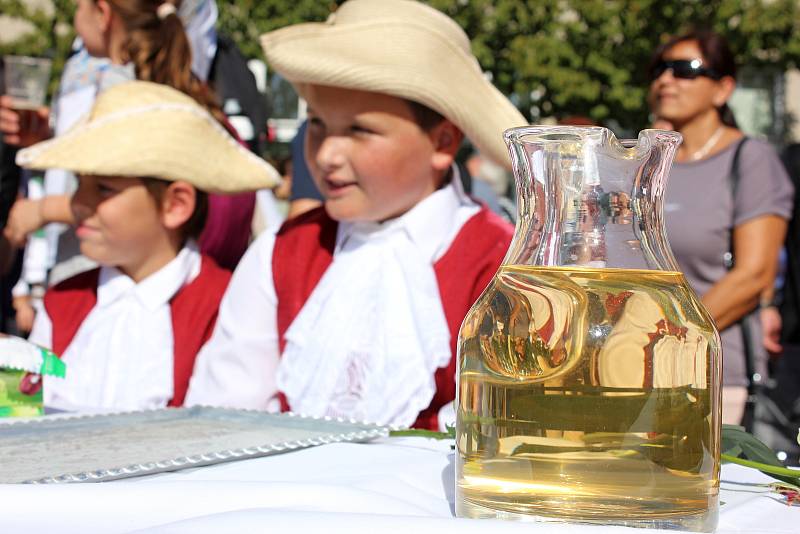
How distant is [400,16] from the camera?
2279 mm

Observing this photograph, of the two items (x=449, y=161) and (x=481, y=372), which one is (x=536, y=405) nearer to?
(x=481, y=372)

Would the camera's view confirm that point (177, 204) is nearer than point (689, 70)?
Yes

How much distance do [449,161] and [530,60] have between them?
9.20 meters

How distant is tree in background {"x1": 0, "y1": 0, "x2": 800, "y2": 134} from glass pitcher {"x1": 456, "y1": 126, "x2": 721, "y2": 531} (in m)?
10.3

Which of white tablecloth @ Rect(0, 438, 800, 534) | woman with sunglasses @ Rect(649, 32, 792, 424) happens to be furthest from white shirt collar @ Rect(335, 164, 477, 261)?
woman with sunglasses @ Rect(649, 32, 792, 424)

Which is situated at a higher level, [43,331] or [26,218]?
[26,218]

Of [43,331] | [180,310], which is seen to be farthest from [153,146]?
[43,331]

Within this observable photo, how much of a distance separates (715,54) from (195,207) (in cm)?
193

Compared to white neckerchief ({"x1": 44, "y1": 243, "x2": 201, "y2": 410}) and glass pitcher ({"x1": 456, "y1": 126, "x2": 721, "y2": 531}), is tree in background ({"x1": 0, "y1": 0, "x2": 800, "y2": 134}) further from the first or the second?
glass pitcher ({"x1": 456, "y1": 126, "x2": 721, "y2": 531})

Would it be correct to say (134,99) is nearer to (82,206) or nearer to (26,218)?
(82,206)

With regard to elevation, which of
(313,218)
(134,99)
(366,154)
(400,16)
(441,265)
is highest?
(400,16)

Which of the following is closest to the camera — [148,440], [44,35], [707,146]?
[148,440]

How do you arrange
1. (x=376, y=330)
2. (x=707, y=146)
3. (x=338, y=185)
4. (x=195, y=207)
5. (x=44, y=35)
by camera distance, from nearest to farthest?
(x=376, y=330), (x=338, y=185), (x=195, y=207), (x=707, y=146), (x=44, y=35)

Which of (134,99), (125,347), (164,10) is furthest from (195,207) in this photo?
(164,10)
